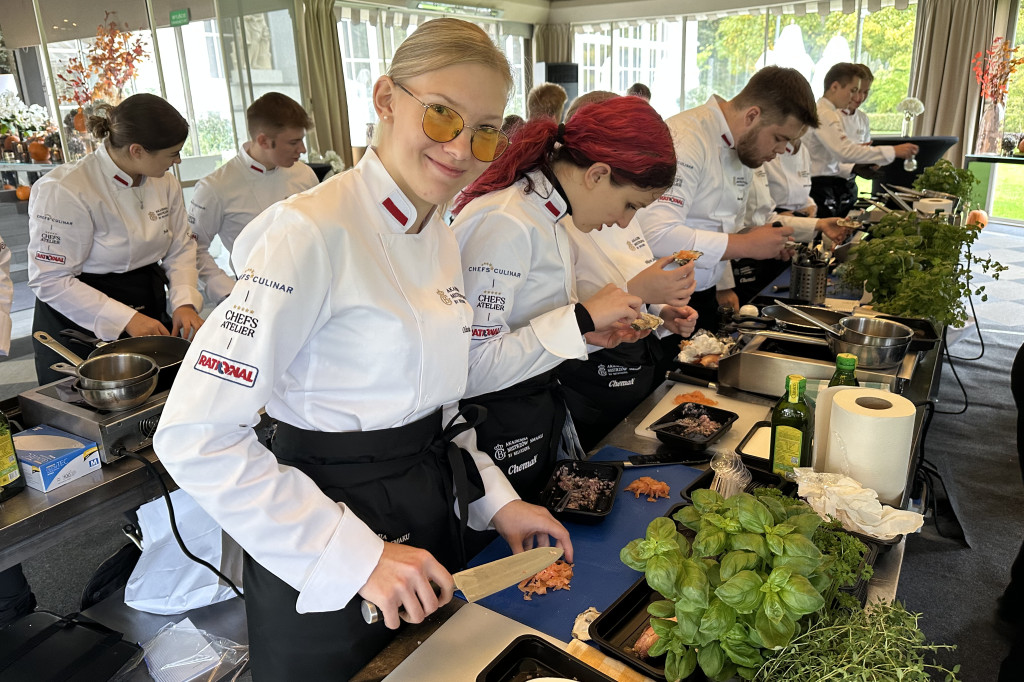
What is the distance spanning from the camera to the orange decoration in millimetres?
5160

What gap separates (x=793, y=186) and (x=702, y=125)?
155 centimetres

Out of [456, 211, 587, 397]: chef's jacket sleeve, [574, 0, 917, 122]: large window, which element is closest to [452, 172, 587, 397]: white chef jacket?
[456, 211, 587, 397]: chef's jacket sleeve

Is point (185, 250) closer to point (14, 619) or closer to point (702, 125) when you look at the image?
point (14, 619)

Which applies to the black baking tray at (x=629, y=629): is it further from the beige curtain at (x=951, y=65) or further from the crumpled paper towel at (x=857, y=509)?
the beige curtain at (x=951, y=65)

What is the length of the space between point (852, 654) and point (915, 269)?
1964 mm

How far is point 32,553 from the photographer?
1432 millimetres

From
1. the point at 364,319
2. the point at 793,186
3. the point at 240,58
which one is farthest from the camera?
the point at 240,58

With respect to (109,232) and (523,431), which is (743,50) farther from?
(523,431)

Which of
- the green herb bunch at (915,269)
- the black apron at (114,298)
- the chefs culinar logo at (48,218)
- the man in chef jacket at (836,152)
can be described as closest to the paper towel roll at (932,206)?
the green herb bunch at (915,269)

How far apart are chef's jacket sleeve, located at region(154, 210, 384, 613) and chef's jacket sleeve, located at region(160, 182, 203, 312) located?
2.01 m

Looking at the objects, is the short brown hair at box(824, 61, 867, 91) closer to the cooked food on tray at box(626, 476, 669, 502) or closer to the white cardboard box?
the cooked food on tray at box(626, 476, 669, 502)

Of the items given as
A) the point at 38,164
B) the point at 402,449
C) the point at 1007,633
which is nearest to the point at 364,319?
the point at 402,449

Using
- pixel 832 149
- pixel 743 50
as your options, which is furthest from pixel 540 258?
pixel 743 50

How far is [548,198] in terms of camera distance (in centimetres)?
162
